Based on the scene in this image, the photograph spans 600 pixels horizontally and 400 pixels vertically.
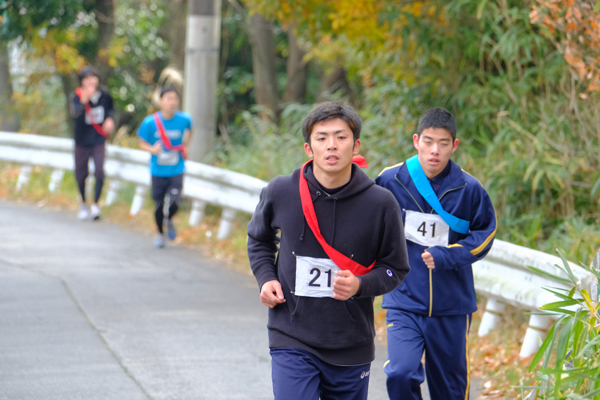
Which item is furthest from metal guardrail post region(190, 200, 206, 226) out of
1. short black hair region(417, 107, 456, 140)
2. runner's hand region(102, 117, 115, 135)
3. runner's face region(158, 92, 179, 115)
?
short black hair region(417, 107, 456, 140)

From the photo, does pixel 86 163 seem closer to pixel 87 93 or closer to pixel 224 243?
pixel 87 93

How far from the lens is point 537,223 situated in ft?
22.7

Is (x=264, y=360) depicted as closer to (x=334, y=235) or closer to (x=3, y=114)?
(x=334, y=235)

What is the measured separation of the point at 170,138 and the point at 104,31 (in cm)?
776

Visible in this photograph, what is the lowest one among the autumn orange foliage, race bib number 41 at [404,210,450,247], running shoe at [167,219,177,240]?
running shoe at [167,219,177,240]

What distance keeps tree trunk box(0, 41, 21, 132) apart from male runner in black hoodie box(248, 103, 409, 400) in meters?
15.2

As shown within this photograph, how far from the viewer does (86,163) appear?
11.1 metres

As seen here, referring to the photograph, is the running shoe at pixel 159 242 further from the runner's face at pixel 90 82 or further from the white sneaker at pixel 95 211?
the runner's face at pixel 90 82

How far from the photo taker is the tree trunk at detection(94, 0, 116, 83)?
627 inches

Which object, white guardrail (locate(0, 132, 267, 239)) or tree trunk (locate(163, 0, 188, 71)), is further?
tree trunk (locate(163, 0, 188, 71))

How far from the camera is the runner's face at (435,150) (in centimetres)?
434

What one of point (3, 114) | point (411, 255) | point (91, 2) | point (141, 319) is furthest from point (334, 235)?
point (3, 114)

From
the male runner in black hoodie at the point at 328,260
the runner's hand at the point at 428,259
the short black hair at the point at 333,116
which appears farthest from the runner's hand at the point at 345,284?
the runner's hand at the point at 428,259

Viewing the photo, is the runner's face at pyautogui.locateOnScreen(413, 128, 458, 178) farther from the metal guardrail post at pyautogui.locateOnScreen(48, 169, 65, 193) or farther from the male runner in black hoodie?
the metal guardrail post at pyautogui.locateOnScreen(48, 169, 65, 193)
